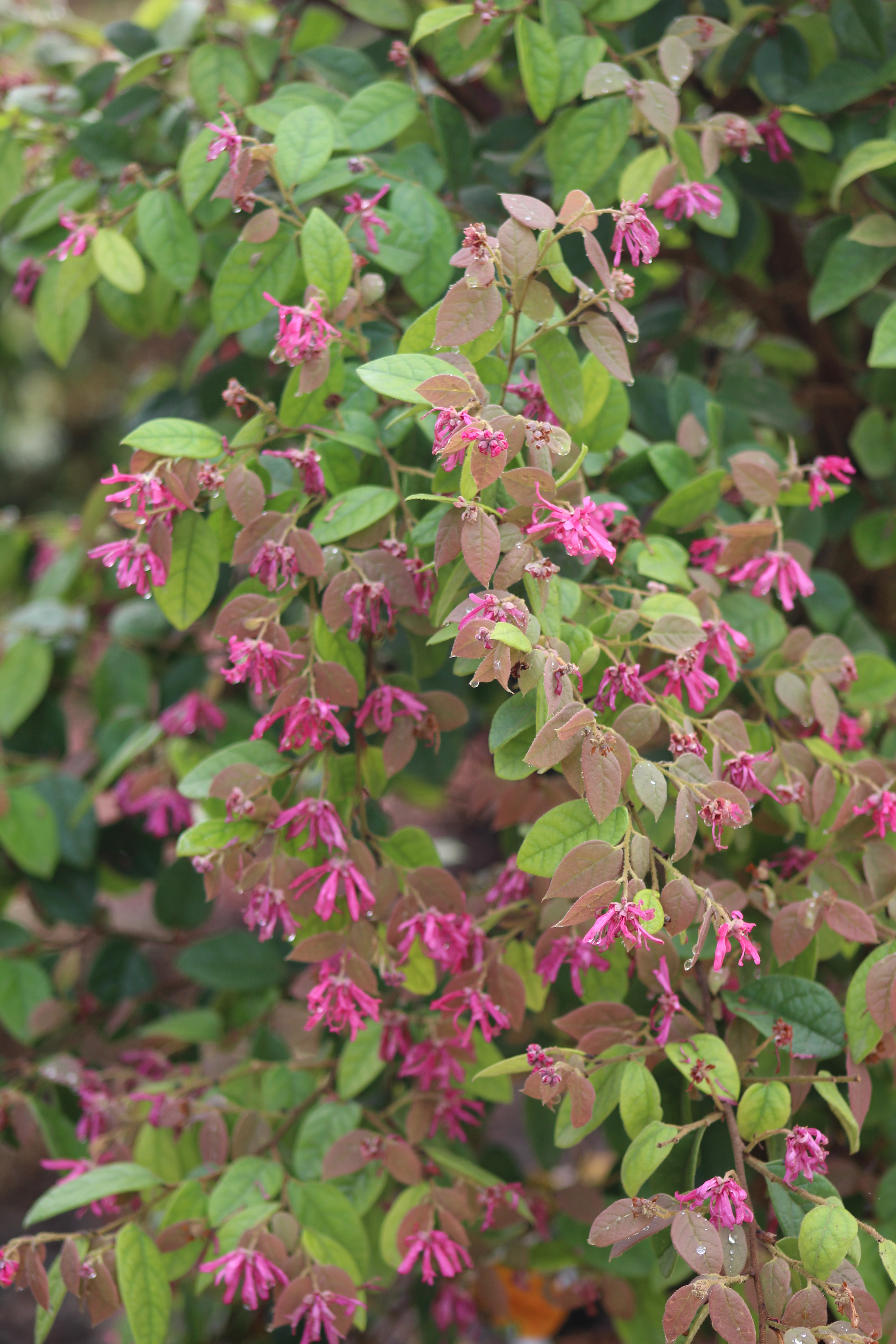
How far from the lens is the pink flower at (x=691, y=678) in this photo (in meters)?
0.64

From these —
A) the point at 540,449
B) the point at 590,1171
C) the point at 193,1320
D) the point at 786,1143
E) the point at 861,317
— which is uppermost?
the point at 540,449

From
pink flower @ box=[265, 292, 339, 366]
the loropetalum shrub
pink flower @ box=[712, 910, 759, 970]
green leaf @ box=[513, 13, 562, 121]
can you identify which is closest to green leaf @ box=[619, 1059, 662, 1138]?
the loropetalum shrub

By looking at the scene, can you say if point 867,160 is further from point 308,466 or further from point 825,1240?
point 825,1240

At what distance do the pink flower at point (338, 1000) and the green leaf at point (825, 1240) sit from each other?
272 mm

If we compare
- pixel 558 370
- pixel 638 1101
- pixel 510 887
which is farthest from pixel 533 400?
pixel 638 1101

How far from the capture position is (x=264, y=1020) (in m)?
1.01

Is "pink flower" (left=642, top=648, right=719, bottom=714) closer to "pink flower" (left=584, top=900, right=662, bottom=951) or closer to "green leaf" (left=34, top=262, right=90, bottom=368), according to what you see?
"pink flower" (left=584, top=900, right=662, bottom=951)

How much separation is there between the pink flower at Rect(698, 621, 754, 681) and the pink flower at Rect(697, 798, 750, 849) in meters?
0.13

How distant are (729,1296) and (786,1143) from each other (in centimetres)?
Result: 11

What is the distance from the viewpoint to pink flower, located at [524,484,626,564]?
1.86 feet

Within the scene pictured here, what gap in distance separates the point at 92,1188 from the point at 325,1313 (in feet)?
0.60

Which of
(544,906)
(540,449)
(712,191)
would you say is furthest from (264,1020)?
(712,191)

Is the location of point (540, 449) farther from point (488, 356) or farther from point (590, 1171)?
point (590, 1171)

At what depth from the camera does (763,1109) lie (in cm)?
62
